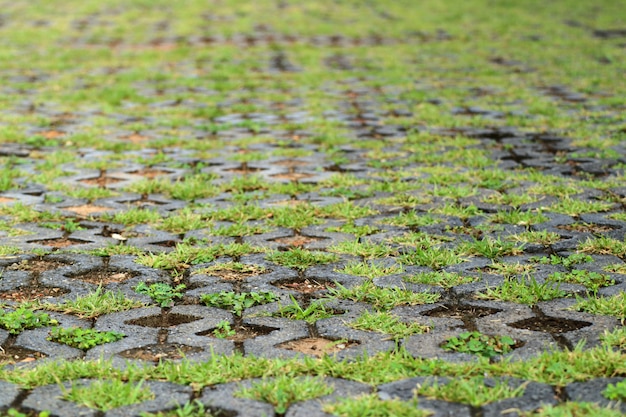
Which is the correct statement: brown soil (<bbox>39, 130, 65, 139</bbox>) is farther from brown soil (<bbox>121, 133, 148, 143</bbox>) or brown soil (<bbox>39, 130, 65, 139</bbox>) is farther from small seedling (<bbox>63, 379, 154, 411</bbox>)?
small seedling (<bbox>63, 379, 154, 411</bbox>)

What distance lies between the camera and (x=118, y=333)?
3100mm

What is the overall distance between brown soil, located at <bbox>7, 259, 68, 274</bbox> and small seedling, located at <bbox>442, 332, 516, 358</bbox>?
1.95 metres

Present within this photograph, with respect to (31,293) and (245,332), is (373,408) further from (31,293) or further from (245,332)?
(31,293)

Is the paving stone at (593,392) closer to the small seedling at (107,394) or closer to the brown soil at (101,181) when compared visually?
the small seedling at (107,394)

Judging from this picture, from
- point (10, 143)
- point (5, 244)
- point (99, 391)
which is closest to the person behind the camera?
point (99, 391)

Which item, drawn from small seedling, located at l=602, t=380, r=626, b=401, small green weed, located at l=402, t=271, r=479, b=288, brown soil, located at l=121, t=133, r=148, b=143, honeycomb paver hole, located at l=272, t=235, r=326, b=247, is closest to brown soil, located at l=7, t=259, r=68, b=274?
honeycomb paver hole, located at l=272, t=235, r=326, b=247

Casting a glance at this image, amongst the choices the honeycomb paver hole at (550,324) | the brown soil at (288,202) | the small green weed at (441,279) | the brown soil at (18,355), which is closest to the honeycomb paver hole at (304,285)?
the small green weed at (441,279)

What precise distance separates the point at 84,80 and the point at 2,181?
479 cm

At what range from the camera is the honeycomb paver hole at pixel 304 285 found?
3.57m

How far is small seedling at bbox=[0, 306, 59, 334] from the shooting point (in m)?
3.12

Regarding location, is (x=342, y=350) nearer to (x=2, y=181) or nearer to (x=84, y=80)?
(x=2, y=181)

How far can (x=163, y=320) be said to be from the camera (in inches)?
129

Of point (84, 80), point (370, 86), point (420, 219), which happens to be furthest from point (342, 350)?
point (84, 80)

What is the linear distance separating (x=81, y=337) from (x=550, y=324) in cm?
182
